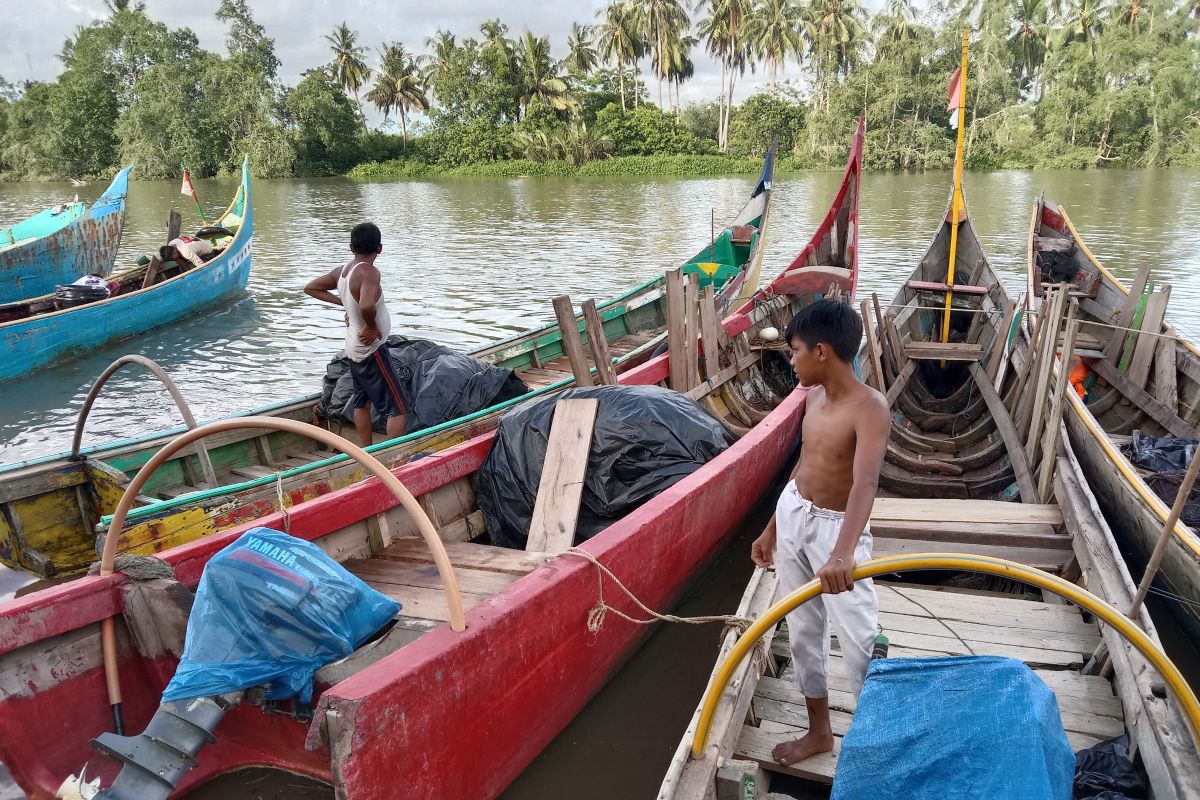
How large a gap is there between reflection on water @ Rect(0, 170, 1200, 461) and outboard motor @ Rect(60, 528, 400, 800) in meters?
6.34

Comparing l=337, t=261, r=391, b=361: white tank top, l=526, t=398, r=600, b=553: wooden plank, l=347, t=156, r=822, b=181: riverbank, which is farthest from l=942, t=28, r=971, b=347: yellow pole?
l=347, t=156, r=822, b=181: riverbank

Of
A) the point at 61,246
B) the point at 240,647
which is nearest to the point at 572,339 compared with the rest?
the point at 240,647

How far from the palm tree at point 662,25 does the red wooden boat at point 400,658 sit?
46.3m

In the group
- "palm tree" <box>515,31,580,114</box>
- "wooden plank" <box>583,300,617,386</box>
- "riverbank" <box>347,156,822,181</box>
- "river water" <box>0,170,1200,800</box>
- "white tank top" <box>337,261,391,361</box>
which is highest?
"palm tree" <box>515,31,580,114</box>

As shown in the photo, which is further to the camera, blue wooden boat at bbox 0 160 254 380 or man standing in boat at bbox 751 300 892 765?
blue wooden boat at bbox 0 160 254 380

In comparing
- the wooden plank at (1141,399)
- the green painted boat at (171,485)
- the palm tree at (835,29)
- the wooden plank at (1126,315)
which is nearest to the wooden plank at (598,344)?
the green painted boat at (171,485)

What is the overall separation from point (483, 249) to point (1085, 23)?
38.0 metres

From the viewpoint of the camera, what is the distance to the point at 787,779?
2756 mm

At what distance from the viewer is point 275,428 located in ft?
8.08

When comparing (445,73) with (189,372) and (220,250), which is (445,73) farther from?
(189,372)

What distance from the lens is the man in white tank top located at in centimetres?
427

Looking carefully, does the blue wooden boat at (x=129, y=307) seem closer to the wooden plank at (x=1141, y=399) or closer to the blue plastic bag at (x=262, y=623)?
the blue plastic bag at (x=262, y=623)

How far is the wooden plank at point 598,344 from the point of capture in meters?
4.91

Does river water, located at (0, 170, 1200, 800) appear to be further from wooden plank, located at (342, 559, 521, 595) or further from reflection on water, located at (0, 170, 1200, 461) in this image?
wooden plank, located at (342, 559, 521, 595)
